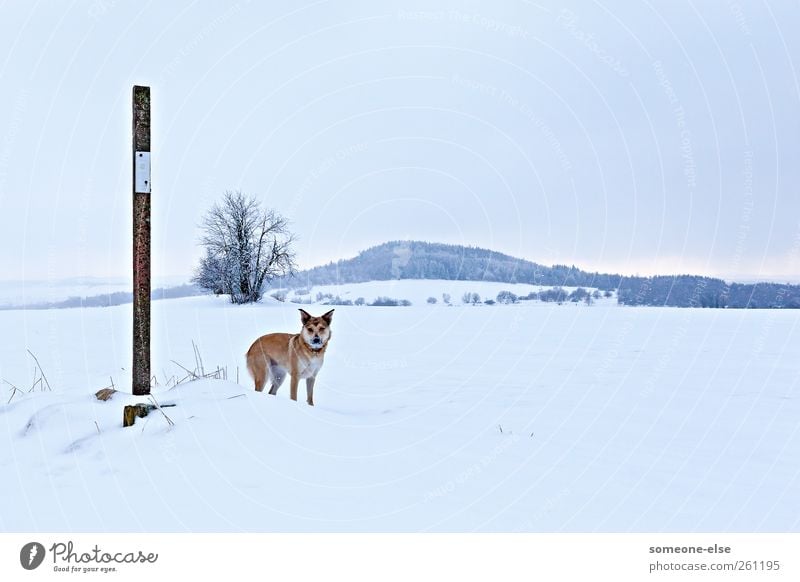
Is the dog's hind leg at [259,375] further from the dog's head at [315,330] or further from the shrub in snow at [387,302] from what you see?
the shrub in snow at [387,302]

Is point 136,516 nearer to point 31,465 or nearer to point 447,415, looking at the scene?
point 31,465

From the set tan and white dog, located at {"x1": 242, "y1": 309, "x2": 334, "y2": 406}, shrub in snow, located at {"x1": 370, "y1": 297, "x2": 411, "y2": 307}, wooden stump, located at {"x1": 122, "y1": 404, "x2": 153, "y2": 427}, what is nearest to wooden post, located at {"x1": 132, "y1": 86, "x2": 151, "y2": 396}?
wooden stump, located at {"x1": 122, "y1": 404, "x2": 153, "y2": 427}

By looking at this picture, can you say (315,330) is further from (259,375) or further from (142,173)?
(142,173)

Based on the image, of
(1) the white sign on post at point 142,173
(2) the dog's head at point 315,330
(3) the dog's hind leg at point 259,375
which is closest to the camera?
(1) the white sign on post at point 142,173

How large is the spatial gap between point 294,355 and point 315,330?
519mm

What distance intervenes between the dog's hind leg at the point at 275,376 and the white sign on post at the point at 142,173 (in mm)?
3417

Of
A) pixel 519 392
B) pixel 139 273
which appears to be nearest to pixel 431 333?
pixel 519 392

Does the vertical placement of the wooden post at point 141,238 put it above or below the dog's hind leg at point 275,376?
above

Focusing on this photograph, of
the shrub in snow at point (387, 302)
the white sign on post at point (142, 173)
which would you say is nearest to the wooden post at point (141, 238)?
the white sign on post at point (142, 173)

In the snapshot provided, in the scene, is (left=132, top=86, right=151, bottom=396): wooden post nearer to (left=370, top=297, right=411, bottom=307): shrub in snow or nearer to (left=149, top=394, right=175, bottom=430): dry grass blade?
(left=149, top=394, right=175, bottom=430): dry grass blade

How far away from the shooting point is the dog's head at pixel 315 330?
737 centimetres

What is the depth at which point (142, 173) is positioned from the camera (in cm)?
531

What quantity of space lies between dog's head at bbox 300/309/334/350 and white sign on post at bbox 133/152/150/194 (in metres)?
2.75

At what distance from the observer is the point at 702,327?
18.5m
